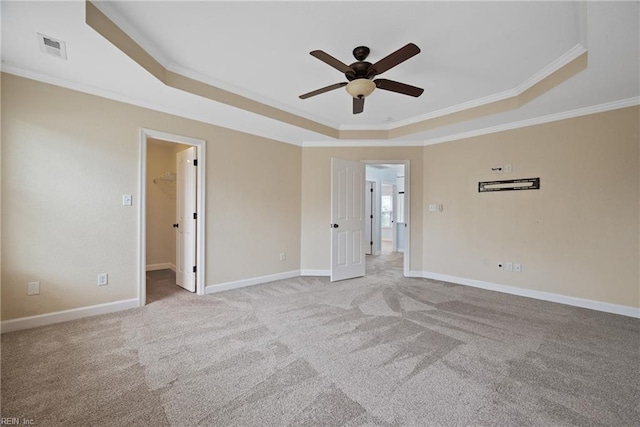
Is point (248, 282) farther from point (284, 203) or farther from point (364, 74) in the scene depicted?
point (364, 74)

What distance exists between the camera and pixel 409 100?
12.4ft

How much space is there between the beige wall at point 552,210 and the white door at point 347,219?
1.33m

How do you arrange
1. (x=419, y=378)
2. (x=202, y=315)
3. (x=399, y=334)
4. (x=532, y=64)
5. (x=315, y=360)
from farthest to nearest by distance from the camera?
(x=202, y=315) → (x=532, y=64) → (x=399, y=334) → (x=315, y=360) → (x=419, y=378)

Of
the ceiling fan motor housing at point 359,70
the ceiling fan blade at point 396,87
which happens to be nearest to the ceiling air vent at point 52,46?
the ceiling fan motor housing at point 359,70

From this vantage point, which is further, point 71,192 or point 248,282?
point 248,282

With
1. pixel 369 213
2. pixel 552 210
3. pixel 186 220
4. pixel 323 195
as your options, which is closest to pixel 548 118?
pixel 552 210

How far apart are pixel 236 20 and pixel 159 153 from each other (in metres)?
4.33

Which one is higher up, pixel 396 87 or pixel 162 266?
pixel 396 87

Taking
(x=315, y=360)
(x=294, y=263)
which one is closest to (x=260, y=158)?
(x=294, y=263)

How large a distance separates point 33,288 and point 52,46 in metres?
2.24

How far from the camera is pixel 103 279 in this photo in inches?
121

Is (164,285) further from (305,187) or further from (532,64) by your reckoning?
(532,64)

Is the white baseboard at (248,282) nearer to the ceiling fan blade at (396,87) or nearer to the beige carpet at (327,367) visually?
the beige carpet at (327,367)

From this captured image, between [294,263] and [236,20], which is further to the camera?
[294,263]
